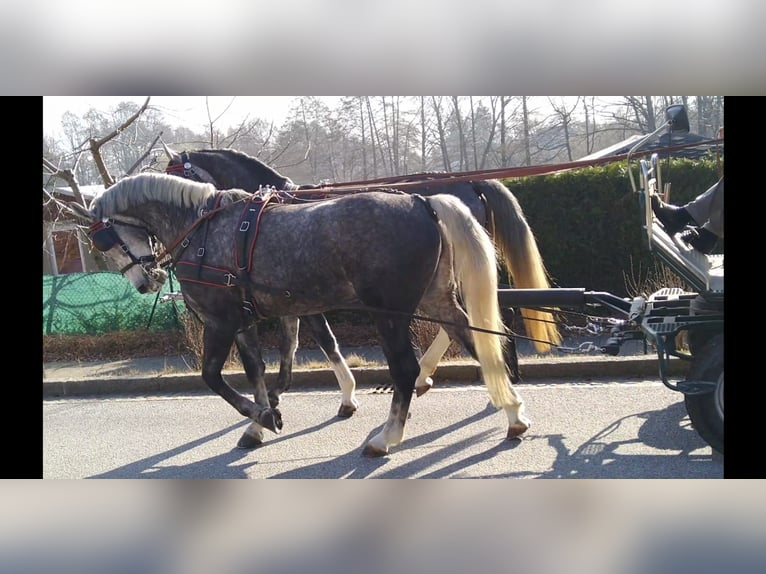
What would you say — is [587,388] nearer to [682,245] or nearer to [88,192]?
[682,245]

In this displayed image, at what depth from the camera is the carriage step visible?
12.1 ft

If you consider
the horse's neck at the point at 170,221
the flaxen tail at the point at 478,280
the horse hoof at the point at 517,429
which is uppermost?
the horse's neck at the point at 170,221

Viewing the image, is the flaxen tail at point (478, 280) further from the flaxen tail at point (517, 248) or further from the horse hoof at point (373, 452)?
the flaxen tail at point (517, 248)

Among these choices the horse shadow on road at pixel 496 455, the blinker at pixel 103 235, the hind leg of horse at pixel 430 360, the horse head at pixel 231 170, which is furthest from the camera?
the horse head at pixel 231 170

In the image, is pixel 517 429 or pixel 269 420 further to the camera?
pixel 517 429

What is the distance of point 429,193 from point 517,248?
84cm

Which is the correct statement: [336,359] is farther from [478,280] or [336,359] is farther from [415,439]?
[478,280]

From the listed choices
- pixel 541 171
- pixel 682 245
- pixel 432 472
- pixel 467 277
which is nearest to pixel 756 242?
pixel 682 245

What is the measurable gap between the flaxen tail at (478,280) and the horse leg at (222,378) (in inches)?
54.3

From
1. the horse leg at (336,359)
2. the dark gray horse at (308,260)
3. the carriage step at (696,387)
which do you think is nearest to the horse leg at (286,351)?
the horse leg at (336,359)

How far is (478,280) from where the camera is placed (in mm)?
4086

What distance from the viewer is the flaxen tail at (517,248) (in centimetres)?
510

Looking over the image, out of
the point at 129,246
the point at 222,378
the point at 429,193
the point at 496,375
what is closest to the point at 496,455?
the point at 496,375

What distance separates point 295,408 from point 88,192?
5.77 m
